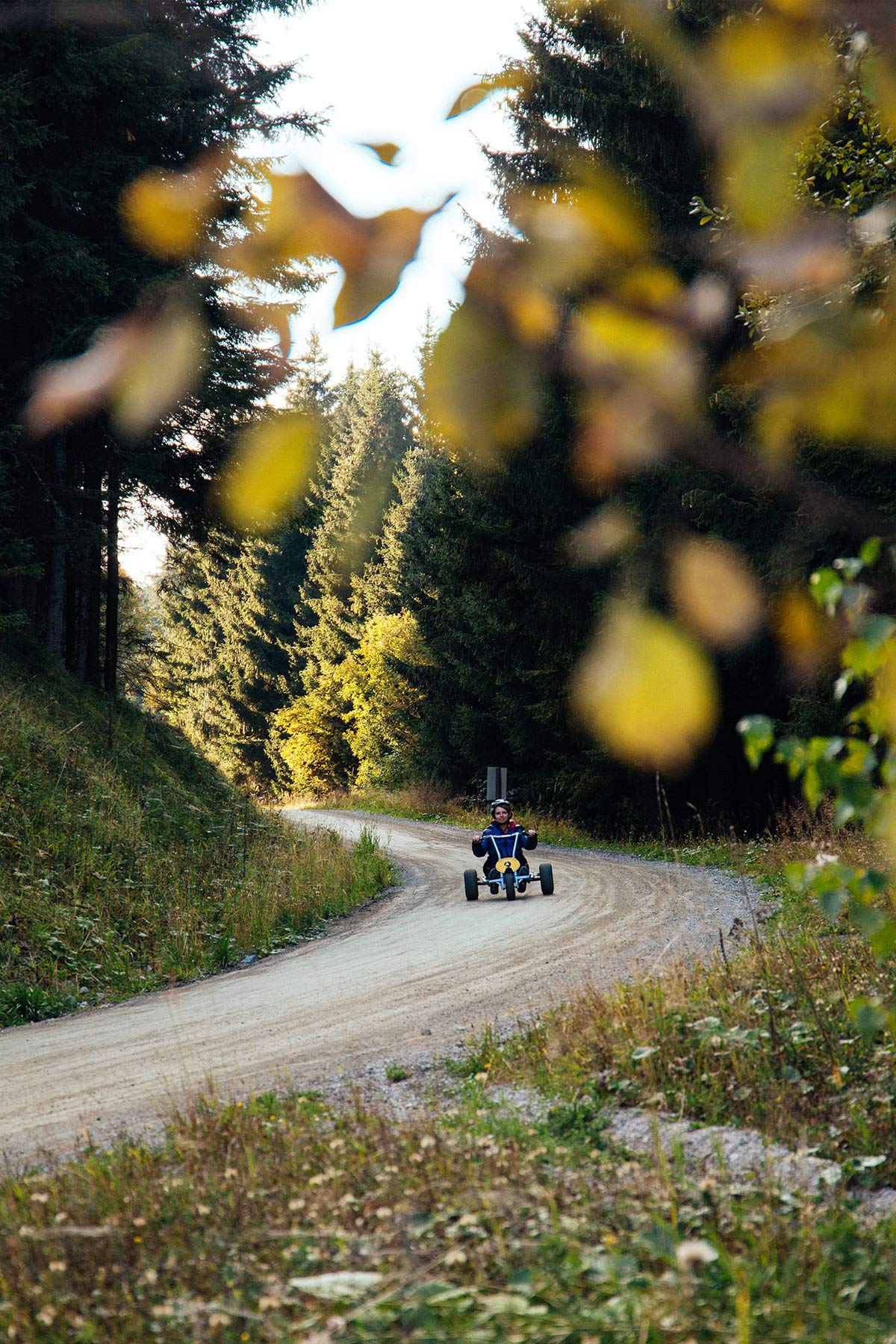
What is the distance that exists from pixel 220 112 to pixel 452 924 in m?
9.23

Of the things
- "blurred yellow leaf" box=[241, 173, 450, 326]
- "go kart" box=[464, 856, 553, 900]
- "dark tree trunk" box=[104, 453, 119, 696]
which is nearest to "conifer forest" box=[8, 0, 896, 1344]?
"blurred yellow leaf" box=[241, 173, 450, 326]

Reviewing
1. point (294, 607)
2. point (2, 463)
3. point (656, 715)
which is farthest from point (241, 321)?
point (294, 607)

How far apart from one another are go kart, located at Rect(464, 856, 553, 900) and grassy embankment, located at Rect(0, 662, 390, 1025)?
1470 mm

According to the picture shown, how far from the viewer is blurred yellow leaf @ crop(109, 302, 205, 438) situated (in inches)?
36.9

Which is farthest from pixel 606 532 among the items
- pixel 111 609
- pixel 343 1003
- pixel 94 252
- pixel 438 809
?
pixel 438 809

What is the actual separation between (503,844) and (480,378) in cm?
1127

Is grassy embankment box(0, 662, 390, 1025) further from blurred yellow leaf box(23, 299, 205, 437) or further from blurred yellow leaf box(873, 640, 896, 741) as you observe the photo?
blurred yellow leaf box(23, 299, 205, 437)

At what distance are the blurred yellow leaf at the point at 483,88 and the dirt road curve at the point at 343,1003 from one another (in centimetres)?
436

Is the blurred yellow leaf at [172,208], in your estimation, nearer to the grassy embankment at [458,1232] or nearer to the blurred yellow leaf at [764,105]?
the blurred yellow leaf at [764,105]

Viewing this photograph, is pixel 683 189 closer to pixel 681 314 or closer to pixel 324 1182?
pixel 681 314

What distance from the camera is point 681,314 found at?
115 cm

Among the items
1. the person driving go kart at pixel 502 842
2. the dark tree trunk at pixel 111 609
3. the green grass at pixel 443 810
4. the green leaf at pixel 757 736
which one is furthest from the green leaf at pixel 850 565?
the green grass at pixel 443 810

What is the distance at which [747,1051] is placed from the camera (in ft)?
13.6

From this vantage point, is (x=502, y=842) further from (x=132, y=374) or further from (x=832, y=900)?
(x=132, y=374)
